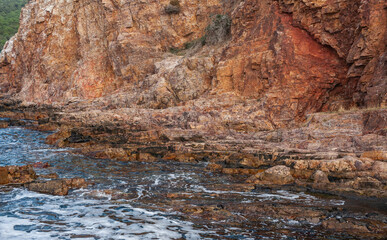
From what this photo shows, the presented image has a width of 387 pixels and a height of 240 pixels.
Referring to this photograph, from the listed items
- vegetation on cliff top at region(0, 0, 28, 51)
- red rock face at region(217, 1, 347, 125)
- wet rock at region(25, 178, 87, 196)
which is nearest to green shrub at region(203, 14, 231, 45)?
red rock face at region(217, 1, 347, 125)

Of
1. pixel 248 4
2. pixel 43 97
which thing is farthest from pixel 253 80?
pixel 43 97

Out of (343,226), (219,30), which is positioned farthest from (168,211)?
(219,30)

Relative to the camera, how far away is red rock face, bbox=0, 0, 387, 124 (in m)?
14.9

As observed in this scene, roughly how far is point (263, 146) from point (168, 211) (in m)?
6.14

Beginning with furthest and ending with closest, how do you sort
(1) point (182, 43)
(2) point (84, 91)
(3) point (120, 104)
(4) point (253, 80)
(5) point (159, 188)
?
(2) point (84, 91), (1) point (182, 43), (3) point (120, 104), (4) point (253, 80), (5) point (159, 188)

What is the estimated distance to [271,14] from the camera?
17656 millimetres

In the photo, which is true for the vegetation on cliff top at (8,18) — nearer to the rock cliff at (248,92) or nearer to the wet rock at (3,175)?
the rock cliff at (248,92)

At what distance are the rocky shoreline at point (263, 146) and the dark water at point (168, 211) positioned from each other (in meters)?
1.06

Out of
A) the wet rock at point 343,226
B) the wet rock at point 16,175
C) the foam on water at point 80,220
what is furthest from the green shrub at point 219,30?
the wet rock at point 343,226

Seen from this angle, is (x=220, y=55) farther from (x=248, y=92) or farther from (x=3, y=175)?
(x=3, y=175)

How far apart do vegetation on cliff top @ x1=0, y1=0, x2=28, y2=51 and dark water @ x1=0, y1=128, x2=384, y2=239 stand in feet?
210

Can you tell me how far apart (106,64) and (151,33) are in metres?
5.39

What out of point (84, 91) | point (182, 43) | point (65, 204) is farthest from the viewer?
point (84, 91)

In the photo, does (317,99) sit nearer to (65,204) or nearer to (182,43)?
(65,204)
